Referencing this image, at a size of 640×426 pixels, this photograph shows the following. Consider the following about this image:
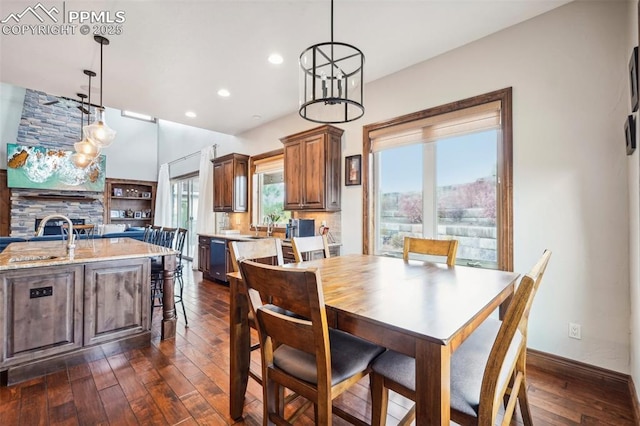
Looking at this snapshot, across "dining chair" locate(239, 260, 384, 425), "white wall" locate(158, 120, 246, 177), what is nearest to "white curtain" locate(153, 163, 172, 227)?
"white wall" locate(158, 120, 246, 177)

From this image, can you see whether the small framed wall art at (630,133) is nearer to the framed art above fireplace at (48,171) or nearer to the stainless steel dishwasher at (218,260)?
the stainless steel dishwasher at (218,260)

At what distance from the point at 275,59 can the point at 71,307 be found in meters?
2.94

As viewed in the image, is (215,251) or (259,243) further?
(215,251)

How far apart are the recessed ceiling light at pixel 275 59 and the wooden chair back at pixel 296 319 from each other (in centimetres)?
255

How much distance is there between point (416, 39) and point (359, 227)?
2093 mm

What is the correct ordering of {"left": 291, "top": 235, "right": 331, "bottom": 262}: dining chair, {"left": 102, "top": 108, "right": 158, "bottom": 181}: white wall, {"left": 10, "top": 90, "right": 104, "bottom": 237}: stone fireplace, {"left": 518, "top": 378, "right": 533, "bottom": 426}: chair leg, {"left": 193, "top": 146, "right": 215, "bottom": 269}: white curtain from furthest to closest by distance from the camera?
{"left": 102, "top": 108, "right": 158, "bottom": 181}: white wall
{"left": 10, "top": 90, "right": 104, "bottom": 237}: stone fireplace
{"left": 193, "top": 146, "right": 215, "bottom": 269}: white curtain
{"left": 291, "top": 235, "right": 331, "bottom": 262}: dining chair
{"left": 518, "top": 378, "right": 533, "bottom": 426}: chair leg

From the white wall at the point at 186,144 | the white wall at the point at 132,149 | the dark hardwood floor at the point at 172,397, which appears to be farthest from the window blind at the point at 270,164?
the white wall at the point at 132,149

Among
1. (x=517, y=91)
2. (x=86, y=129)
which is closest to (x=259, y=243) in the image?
(x=517, y=91)

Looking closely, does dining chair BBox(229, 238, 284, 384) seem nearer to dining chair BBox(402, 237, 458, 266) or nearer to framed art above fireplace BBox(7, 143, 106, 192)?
dining chair BBox(402, 237, 458, 266)

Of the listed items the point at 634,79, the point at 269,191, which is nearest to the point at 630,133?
the point at 634,79

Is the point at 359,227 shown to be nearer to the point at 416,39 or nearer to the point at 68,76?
the point at 416,39

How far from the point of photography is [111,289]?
2.49m

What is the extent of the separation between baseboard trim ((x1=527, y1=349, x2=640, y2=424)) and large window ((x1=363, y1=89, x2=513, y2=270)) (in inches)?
29.5

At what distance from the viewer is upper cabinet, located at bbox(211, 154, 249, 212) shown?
17.6 ft
